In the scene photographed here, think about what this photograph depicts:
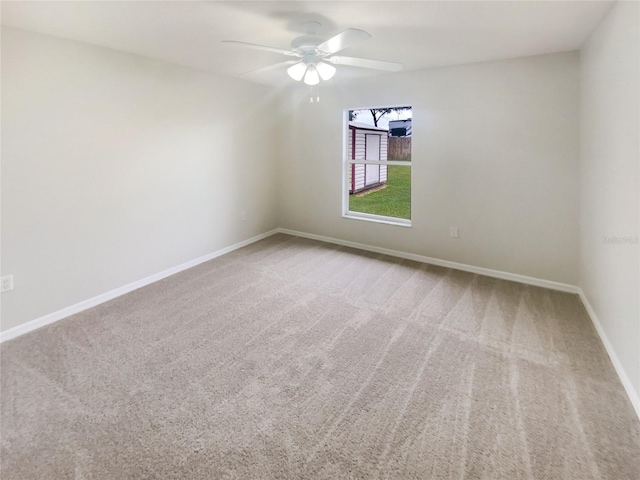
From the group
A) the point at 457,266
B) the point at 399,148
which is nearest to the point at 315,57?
the point at 399,148

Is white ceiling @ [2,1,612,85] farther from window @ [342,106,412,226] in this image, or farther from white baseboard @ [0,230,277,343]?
white baseboard @ [0,230,277,343]

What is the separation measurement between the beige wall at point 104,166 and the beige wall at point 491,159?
1.70 m

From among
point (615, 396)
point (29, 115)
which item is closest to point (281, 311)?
point (615, 396)

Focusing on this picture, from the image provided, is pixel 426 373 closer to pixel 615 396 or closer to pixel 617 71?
pixel 615 396

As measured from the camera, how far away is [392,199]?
190 inches

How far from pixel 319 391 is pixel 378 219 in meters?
2.98

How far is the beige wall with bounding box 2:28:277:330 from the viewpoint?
8.43 ft

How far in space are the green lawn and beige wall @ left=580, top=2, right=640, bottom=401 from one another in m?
1.88

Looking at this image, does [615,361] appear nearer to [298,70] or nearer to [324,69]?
[324,69]

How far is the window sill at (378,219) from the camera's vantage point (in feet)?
14.4

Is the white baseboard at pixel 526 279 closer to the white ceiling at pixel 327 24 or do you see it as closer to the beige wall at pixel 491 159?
the beige wall at pixel 491 159

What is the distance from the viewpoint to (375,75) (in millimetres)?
4062

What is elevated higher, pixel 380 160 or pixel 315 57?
pixel 315 57

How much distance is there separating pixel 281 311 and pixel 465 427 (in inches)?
66.1
